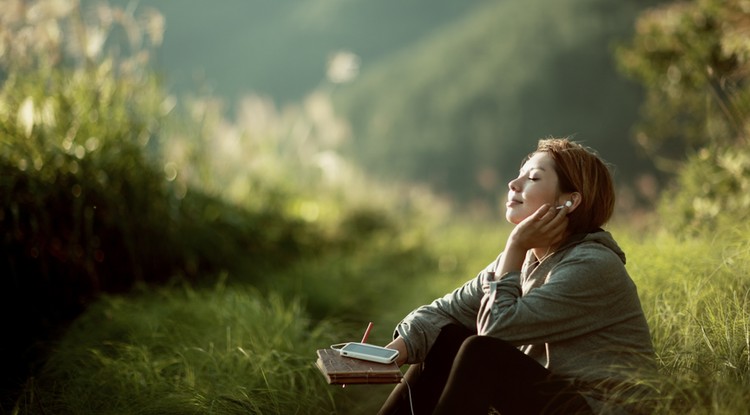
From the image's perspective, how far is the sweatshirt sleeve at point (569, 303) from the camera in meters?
1.88

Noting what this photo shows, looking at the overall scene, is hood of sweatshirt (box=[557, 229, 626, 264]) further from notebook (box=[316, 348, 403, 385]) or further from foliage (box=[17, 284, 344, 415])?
foliage (box=[17, 284, 344, 415])

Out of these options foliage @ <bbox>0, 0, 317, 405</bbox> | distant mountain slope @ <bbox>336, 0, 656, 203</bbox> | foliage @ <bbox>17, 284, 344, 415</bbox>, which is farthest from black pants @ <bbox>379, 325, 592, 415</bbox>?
distant mountain slope @ <bbox>336, 0, 656, 203</bbox>

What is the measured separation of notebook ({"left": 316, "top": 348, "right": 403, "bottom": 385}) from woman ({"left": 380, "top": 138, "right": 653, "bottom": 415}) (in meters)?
0.14

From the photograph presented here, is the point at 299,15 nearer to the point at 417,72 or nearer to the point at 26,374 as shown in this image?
the point at 417,72

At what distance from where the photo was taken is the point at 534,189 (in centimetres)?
207

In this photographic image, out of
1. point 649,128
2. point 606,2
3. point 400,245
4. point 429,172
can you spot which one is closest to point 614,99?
point 606,2

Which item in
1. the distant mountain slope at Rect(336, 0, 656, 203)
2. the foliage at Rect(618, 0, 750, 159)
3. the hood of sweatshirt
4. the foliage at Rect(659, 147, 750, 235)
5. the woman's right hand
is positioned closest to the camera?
the hood of sweatshirt

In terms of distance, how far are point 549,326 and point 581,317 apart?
9 centimetres

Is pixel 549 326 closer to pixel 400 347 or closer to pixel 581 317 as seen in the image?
pixel 581 317

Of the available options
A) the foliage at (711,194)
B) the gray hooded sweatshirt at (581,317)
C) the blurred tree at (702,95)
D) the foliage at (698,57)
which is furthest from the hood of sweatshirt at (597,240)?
the foliage at (698,57)

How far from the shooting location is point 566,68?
12758mm

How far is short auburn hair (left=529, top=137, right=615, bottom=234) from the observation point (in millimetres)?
2045

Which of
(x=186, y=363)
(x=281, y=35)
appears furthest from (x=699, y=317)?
(x=281, y=35)

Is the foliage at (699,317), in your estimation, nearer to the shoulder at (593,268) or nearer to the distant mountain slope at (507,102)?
the shoulder at (593,268)
